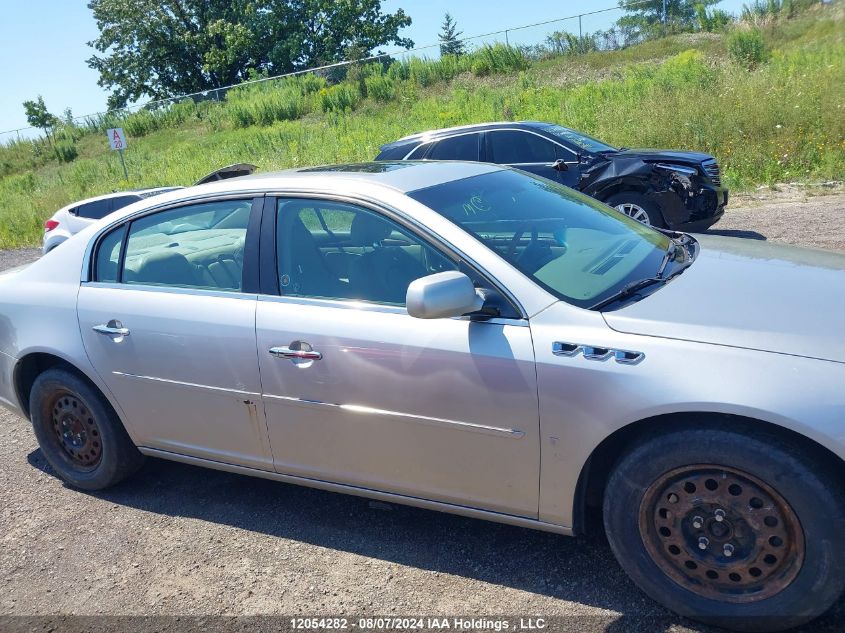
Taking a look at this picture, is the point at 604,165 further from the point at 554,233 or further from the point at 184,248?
the point at 184,248

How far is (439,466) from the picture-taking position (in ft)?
9.96

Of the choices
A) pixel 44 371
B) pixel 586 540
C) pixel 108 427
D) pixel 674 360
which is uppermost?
pixel 674 360

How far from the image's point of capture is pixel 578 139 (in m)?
10.2

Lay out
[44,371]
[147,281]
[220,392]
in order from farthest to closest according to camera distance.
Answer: [44,371] → [147,281] → [220,392]

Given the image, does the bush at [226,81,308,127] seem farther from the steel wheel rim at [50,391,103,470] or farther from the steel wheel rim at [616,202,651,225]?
the steel wheel rim at [50,391,103,470]

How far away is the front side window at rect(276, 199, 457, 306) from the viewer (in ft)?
10.4

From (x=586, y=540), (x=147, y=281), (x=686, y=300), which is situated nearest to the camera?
(x=686, y=300)

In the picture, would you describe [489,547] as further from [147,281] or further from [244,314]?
[147,281]

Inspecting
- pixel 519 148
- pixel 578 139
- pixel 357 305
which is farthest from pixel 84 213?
pixel 357 305

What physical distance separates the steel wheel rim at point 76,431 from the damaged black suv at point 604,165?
688 cm

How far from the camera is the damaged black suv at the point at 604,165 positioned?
29.9ft

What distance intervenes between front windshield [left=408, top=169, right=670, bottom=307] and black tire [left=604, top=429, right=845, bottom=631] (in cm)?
68

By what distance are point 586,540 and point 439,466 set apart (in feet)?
2.58

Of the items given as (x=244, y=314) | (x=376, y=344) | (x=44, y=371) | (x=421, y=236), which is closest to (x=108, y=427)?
(x=44, y=371)
